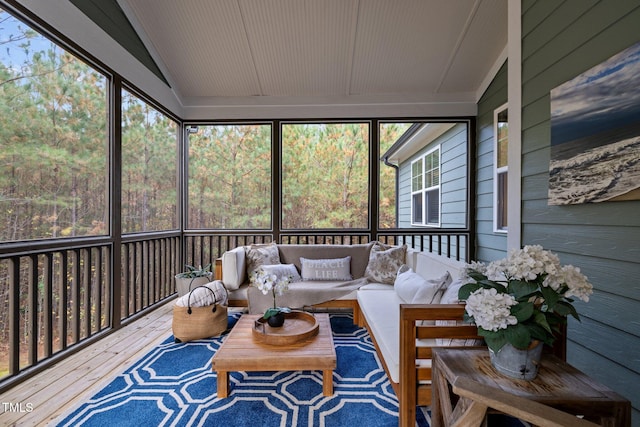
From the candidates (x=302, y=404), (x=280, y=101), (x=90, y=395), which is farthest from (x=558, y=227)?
(x=280, y=101)

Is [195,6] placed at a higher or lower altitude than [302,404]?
higher

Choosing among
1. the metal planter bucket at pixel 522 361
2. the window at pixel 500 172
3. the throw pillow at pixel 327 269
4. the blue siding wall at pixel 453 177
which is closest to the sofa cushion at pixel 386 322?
the throw pillow at pixel 327 269

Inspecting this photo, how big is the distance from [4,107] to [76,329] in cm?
179

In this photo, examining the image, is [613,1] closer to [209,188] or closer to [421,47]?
[421,47]

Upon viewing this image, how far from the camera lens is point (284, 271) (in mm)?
3270

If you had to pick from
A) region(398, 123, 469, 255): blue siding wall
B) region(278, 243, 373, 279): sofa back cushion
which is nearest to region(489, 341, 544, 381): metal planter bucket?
region(278, 243, 373, 279): sofa back cushion

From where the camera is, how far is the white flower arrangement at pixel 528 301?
40.2 inches

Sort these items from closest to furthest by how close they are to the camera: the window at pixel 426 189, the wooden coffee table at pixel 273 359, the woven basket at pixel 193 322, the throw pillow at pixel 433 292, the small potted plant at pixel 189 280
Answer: the wooden coffee table at pixel 273 359, the throw pillow at pixel 433 292, the woven basket at pixel 193 322, the small potted plant at pixel 189 280, the window at pixel 426 189

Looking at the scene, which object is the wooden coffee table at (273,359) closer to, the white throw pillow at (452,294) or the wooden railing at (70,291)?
the white throw pillow at (452,294)

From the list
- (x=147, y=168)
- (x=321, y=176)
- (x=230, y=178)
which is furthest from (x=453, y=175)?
(x=147, y=168)

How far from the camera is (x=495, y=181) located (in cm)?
374

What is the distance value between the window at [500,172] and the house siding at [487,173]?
82 mm

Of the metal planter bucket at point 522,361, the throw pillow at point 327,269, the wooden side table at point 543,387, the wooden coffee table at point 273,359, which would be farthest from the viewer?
the throw pillow at point 327,269

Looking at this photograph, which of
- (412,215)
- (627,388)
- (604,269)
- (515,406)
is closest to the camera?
(515,406)
